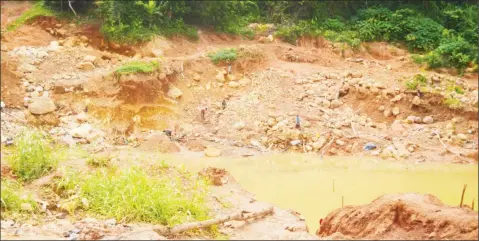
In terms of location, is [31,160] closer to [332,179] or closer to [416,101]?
[332,179]

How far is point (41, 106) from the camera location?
850cm

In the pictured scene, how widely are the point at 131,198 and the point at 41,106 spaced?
14.2 ft

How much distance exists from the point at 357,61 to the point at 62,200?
800cm

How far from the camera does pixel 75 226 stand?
4504mm

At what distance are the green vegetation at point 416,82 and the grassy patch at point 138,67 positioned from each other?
15.2 feet

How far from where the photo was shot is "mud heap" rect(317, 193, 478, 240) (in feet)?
14.8

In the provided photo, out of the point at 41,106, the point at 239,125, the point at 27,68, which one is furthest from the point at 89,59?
the point at 239,125

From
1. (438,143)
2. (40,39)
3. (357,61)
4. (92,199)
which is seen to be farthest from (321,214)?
(40,39)

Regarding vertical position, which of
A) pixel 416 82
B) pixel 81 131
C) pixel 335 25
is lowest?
pixel 81 131

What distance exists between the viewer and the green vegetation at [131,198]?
4812 mm

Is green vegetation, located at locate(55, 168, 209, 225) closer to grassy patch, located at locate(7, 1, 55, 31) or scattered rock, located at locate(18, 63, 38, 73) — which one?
scattered rock, located at locate(18, 63, 38, 73)

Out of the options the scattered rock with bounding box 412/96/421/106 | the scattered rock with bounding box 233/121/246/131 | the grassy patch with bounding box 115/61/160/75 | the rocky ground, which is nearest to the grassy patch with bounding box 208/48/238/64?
the rocky ground

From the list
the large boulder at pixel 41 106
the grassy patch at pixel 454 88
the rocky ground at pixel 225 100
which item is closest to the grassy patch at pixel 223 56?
the rocky ground at pixel 225 100

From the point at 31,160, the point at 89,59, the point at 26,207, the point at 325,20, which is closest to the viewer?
the point at 26,207
